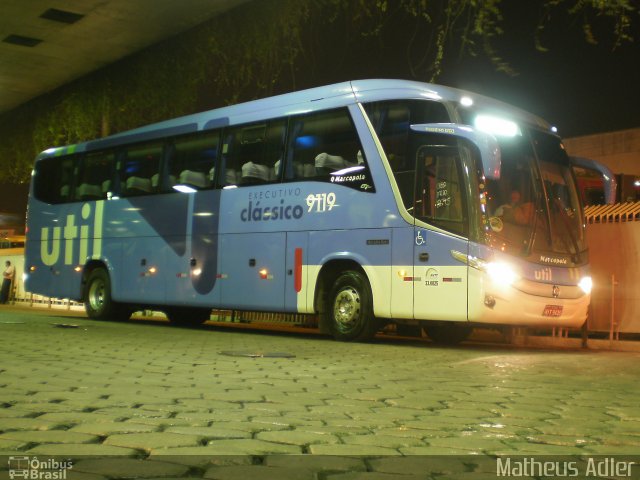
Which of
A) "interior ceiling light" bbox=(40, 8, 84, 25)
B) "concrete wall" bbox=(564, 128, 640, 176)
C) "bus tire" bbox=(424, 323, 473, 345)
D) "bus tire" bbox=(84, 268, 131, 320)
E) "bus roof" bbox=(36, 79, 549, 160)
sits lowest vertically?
"bus tire" bbox=(424, 323, 473, 345)

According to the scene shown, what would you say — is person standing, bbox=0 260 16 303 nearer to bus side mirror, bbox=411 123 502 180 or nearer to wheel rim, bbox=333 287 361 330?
wheel rim, bbox=333 287 361 330

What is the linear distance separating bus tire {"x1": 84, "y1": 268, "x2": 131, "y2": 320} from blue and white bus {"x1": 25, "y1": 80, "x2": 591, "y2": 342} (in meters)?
1.19

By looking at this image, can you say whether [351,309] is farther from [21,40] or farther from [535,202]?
[21,40]

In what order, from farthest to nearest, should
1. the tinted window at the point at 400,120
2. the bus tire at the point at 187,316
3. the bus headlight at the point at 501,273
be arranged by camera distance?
the bus tire at the point at 187,316
the tinted window at the point at 400,120
the bus headlight at the point at 501,273

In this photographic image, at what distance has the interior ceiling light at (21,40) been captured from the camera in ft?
63.0

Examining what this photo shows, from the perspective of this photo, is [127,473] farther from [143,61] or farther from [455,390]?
[143,61]

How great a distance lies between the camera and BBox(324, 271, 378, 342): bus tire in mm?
13258

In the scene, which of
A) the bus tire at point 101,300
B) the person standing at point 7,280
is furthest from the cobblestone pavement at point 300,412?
the person standing at point 7,280

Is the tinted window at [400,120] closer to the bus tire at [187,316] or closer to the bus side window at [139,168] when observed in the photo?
the bus side window at [139,168]

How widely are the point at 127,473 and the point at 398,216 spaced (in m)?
9.28

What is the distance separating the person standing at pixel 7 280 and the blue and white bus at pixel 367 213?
638 inches

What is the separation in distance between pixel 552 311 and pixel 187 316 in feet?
33.3

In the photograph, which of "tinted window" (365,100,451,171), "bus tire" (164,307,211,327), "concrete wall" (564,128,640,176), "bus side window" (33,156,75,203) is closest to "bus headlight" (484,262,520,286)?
"tinted window" (365,100,451,171)

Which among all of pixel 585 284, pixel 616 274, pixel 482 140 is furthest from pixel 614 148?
pixel 482 140
